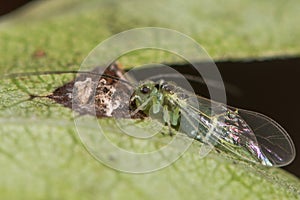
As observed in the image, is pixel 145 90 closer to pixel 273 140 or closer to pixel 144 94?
pixel 144 94

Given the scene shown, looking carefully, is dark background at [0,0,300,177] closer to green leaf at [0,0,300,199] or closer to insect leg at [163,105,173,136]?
green leaf at [0,0,300,199]

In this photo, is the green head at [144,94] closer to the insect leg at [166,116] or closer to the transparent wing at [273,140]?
the insect leg at [166,116]

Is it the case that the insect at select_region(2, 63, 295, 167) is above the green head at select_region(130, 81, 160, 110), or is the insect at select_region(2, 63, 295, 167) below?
below

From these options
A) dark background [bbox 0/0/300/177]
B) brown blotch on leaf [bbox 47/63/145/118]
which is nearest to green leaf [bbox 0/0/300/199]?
brown blotch on leaf [bbox 47/63/145/118]

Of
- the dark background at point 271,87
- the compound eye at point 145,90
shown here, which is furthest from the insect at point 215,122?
the dark background at point 271,87

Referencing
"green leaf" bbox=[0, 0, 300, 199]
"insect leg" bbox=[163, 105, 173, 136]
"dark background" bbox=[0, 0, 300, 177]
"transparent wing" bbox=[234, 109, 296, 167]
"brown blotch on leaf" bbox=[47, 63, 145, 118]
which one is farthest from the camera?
"dark background" bbox=[0, 0, 300, 177]

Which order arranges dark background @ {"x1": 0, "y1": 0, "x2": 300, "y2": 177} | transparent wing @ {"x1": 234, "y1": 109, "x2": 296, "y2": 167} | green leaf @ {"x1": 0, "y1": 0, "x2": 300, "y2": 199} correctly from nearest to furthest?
green leaf @ {"x1": 0, "y1": 0, "x2": 300, "y2": 199}, transparent wing @ {"x1": 234, "y1": 109, "x2": 296, "y2": 167}, dark background @ {"x1": 0, "y1": 0, "x2": 300, "y2": 177}

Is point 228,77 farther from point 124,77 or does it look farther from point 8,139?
point 8,139
